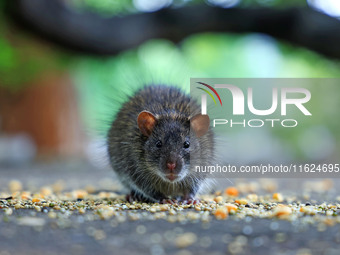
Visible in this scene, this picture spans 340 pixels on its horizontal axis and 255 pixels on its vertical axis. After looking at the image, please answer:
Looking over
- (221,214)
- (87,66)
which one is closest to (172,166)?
(221,214)

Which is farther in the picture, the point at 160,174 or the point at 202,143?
the point at 202,143

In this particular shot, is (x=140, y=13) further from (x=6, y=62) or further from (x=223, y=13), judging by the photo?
(x=6, y=62)

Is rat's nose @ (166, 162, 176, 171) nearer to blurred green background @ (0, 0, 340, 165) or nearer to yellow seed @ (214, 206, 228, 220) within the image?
yellow seed @ (214, 206, 228, 220)

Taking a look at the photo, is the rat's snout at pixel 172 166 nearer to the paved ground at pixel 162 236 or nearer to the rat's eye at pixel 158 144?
the rat's eye at pixel 158 144

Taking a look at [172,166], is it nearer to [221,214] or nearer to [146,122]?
[146,122]

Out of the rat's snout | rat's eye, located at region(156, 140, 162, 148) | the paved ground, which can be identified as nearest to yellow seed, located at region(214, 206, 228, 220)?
the paved ground

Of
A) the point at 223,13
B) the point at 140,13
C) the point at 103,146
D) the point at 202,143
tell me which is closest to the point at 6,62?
the point at 140,13

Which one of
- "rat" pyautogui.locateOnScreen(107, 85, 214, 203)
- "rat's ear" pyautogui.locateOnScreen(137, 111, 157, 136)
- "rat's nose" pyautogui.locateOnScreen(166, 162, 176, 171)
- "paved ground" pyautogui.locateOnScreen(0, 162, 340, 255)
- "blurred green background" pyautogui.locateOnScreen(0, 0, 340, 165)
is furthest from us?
"blurred green background" pyautogui.locateOnScreen(0, 0, 340, 165)

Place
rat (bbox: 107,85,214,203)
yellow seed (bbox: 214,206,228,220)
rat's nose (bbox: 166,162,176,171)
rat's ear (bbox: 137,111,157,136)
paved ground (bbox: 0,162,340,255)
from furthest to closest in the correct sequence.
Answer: rat's ear (bbox: 137,111,157,136), rat (bbox: 107,85,214,203), rat's nose (bbox: 166,162,176,171), yellow seed (bbox: 214,206,228,220), paved ground (bbox: 0,162,340,255)

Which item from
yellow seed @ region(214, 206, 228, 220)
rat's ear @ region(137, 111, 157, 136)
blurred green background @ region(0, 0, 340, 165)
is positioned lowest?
yellow seed @ region(214, 206, 228, 220)
